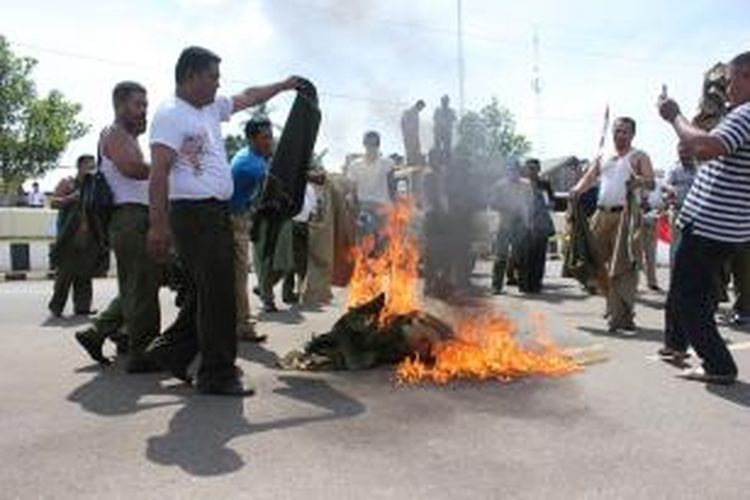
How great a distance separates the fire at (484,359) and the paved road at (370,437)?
0.19 meters

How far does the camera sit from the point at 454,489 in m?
5.00

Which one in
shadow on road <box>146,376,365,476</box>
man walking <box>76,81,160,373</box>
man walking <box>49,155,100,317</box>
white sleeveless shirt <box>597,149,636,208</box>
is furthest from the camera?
man walking <box>49,155,100,317</box>

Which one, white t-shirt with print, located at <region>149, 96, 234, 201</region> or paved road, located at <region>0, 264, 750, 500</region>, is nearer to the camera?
paved road, located at <region>0, 264, 750, 500</region>

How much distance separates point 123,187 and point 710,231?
3.80m

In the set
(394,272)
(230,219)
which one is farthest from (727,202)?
(230,219)

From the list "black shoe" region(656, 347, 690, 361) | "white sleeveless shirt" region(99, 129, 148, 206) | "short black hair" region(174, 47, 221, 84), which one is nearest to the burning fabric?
"black shoe" region(656, 347, 690, 361)

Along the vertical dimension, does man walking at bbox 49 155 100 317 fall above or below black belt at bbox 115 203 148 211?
below

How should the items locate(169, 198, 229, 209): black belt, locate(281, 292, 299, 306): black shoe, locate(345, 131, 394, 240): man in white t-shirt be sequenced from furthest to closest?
locate(345, 131, 394, 240): man in white t-shirt, locate(281, 292, 299, 306): black shoe, locate(169, 198, 229, 209): black belt

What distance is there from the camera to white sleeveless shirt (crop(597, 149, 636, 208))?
35.1 feet

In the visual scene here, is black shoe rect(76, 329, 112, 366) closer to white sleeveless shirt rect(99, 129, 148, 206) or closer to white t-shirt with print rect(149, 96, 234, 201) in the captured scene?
white sleeveless shirt rect(99, 129, 148, 206)

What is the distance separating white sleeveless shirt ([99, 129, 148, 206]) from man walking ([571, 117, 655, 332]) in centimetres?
426

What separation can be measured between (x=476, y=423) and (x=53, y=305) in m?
6.94

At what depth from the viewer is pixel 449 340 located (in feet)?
26.1

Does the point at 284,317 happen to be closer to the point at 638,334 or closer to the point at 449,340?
the point at 638,334
